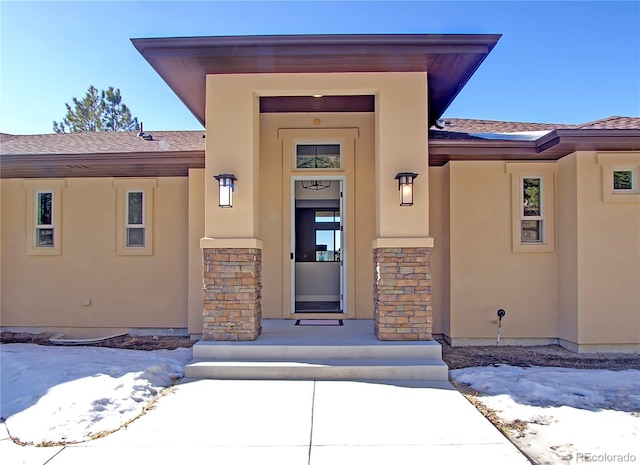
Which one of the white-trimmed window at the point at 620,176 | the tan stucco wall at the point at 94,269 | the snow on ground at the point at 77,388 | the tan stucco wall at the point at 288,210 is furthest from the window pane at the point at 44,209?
the white-trimmed window at the point at 620,176

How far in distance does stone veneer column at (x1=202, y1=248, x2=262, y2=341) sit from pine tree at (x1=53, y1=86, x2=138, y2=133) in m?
21.4

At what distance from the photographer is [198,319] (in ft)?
23.0

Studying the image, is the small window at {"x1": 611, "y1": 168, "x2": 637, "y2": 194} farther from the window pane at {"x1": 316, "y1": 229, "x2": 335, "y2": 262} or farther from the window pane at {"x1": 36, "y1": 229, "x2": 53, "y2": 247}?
the window pane at {"x1": 36, "y1": 229, "x2": 53, "y2": 247}

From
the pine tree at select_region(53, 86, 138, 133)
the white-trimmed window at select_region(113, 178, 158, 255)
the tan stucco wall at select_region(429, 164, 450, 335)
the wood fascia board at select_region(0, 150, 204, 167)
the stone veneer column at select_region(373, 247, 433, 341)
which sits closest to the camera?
the stone veneer column at select_region(373, 247, 433, 341)

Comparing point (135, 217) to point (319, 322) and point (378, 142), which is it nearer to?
point (319, 322)

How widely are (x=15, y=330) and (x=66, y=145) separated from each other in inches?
143

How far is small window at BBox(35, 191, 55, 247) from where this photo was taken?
7.66 meters

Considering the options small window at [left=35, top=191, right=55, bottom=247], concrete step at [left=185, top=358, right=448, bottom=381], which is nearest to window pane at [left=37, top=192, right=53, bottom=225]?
small window at [left=35, top=191, right=55, bottom=247]

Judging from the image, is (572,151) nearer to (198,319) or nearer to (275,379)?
(275,379)

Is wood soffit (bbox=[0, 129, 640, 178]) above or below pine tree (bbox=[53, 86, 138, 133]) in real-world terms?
below

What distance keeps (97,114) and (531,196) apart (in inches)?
940

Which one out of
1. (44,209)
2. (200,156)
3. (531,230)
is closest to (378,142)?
(200,156)

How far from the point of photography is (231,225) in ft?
18.3
